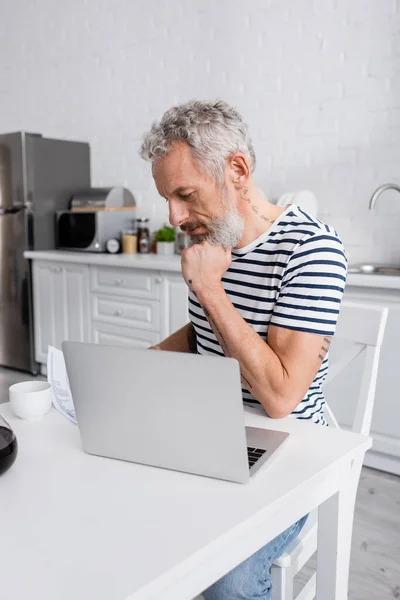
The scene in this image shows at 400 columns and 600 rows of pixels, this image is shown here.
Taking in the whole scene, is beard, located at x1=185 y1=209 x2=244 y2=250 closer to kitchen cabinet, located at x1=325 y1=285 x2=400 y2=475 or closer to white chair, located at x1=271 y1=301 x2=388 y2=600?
white chair, located at x1=271 y1=301 x2=388 y2=600

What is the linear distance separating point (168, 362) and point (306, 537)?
576 mm

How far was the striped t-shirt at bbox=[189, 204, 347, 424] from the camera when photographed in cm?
117

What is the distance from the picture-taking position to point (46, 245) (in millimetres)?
4102

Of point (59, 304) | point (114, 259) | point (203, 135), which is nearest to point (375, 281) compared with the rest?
point (203, 135)

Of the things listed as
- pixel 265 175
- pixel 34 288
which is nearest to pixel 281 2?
pixel 265 175

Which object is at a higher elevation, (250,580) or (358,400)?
(358,400)

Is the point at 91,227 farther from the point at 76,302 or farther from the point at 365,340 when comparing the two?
the point at 365,340

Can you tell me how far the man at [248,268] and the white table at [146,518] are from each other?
121 millimetres

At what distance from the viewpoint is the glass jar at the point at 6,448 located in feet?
2.83

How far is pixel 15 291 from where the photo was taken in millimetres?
4102

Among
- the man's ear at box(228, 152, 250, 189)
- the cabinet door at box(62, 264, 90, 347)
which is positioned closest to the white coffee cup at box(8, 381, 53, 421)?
the man's ear at box(228, 152, 250, 189)

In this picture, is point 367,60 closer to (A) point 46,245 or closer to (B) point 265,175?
(B) point 265,175

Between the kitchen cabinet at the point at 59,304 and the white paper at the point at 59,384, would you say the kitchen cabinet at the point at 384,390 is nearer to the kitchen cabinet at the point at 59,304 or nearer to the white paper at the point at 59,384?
the white paper at the point at 59,384

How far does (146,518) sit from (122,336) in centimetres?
273
